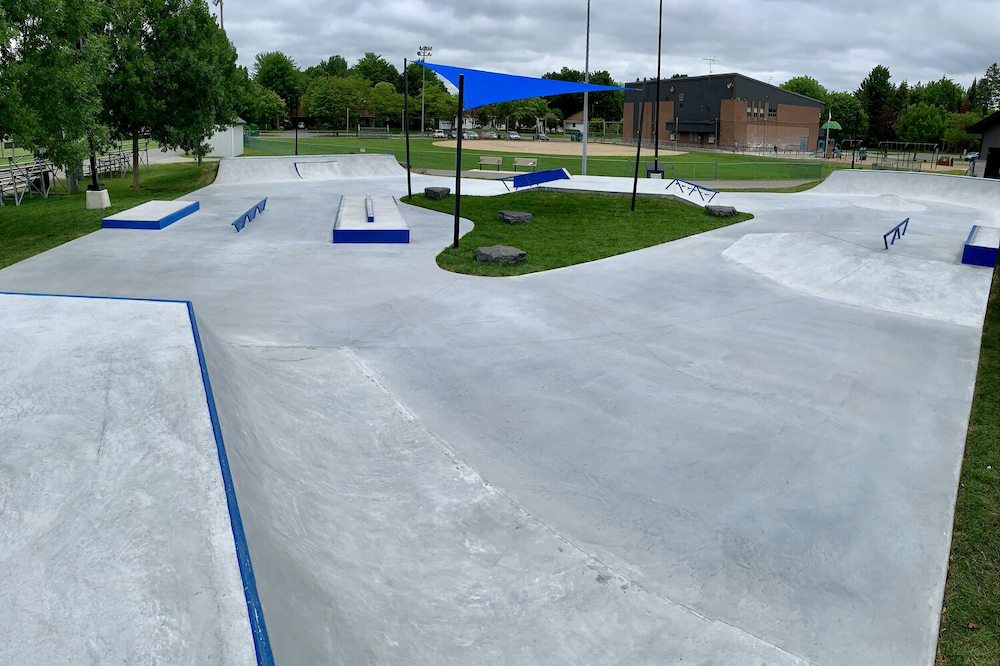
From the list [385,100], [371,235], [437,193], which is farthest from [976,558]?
[385,100]

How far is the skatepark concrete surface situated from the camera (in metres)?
4.04

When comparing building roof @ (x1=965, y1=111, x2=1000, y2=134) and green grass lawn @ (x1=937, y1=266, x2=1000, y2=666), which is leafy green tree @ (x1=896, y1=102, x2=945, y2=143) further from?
green grass lawn @ (x1=937, y1=266, x2=1000, y2=666)

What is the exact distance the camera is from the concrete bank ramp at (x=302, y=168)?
92.9 feet

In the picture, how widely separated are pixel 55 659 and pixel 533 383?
5.44 m

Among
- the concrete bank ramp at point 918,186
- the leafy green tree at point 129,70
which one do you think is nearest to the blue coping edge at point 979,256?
the concrete bank ramp at point 918,186

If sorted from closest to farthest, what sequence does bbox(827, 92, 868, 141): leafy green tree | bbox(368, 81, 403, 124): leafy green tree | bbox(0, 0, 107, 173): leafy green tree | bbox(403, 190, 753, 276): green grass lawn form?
bbox(0, 0, 107, 173): leafy green tree → bbox(403, 190, 753, 276): green grass lawn → bbox(368, 81, 403, 124): leafy green tree → bbox(827, 92, 868, 141): leafy green tree

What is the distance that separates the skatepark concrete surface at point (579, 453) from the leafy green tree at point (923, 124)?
256ft

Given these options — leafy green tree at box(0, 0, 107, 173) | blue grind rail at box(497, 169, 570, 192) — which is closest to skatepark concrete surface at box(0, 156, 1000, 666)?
leafy green tree at box(0, 0, 107, 173)

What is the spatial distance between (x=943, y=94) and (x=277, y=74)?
10180 centimetres

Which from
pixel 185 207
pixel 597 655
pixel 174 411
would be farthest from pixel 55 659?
pixel 185 207

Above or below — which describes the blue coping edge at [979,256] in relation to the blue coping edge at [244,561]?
above

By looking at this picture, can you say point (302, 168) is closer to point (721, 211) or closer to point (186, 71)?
point (186, 71)

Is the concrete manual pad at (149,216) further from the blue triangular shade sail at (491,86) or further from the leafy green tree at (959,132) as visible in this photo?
the leafy green tree at (959,132)

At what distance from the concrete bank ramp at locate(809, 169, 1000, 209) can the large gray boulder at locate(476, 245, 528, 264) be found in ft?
63.6
